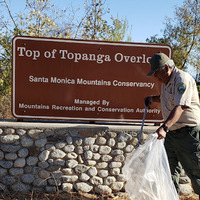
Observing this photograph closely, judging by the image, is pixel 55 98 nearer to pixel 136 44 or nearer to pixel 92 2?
pixel 136 44

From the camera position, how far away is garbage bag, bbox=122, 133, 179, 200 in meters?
3.08

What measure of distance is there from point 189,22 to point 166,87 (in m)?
13.2

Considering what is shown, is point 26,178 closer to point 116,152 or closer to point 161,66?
point 116,152

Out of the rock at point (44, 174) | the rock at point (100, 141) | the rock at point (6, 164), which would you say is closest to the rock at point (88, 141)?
the rock at point (100, 141)

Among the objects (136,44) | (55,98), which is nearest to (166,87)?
(136,44)

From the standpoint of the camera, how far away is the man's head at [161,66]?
304 centimetres

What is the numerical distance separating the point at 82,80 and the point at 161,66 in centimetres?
152

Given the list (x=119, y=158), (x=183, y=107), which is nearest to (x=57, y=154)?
(x=119, y=158)

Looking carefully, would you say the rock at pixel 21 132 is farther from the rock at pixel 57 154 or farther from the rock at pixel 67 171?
the rock at pixel 67 171

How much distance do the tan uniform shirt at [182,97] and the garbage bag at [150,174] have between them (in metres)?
0.38

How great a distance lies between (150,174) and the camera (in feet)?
10.2

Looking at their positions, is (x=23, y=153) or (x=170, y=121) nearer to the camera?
(x=170, y=121)

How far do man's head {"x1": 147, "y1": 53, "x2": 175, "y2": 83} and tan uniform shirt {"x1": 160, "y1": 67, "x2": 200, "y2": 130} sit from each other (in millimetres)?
65

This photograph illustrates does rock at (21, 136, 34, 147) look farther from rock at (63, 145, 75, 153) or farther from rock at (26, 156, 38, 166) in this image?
rock at (63, 145, 75, 153)
